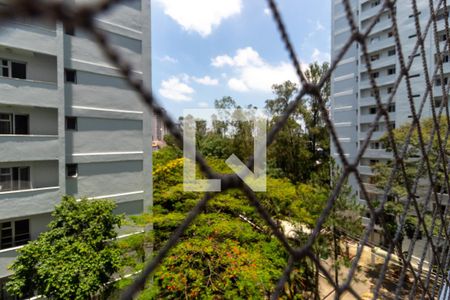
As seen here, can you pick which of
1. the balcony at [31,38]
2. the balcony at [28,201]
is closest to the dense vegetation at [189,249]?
the balcony at [28,201]

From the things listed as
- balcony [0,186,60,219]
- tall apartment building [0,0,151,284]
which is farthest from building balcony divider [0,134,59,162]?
balcony [0,186,60,219]

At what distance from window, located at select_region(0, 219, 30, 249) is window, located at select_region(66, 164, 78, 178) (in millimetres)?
777

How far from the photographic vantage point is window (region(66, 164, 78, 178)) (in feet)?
12.8

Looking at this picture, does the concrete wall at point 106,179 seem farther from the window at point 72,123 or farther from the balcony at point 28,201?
the window at point 72,123

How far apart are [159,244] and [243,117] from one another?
6.03 m

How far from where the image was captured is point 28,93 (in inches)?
137

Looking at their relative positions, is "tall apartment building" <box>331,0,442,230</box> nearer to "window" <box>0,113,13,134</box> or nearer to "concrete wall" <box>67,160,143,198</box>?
"concrete wall" <box>67,160,143,198</box>

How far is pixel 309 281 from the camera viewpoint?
3969 millimetres

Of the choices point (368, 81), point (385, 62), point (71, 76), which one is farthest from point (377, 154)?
point (71, 76)

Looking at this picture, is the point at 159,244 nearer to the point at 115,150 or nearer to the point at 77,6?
the point at 115,150

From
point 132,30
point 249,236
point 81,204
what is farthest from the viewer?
point 132,30

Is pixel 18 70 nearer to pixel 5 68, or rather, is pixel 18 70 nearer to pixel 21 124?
pixel 5 68

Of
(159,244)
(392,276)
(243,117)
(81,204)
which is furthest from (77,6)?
(243,117)

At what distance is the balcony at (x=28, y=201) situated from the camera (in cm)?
337
